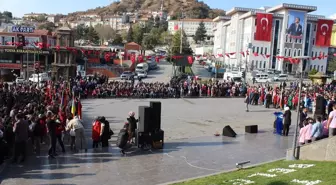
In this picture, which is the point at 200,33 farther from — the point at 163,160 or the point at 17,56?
the point at 163,160

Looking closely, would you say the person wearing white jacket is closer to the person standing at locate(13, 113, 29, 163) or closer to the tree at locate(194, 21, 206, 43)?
the person standing at locate(13, 113, 29, 163)

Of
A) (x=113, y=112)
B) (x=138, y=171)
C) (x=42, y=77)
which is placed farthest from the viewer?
(x=42, y=77)

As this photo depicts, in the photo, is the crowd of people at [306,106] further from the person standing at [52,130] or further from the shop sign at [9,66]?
the shop sign at [9,66]

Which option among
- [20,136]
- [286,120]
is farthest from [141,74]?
[20,136]

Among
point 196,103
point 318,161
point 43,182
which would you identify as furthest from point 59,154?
point 196,103

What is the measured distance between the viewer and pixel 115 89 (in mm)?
32594

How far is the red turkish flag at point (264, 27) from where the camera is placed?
78425 mm

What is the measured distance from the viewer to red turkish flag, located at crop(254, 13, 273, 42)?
78425 mm

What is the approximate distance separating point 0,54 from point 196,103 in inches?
1667

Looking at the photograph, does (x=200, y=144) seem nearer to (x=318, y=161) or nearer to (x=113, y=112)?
(x=318, y=161)

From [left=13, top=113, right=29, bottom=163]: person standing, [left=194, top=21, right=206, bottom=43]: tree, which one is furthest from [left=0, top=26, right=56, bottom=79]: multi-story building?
[left=194, top=21, right=206, bottom=43]: tree

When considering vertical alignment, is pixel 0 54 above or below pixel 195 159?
above

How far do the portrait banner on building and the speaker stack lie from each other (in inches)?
2879

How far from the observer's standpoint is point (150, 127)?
14.5m
